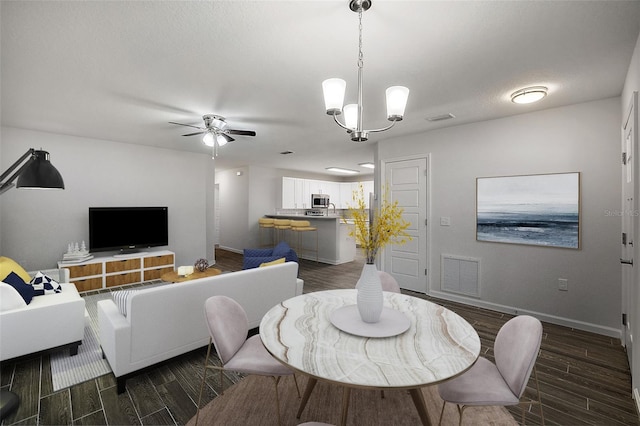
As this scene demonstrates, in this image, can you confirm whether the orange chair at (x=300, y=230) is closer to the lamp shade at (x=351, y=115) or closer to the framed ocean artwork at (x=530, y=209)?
the framed ocean artwork at (x=530, y=209)

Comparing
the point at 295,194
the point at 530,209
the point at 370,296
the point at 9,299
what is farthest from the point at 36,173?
the point at 295,194

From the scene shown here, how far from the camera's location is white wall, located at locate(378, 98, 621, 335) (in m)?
2.99

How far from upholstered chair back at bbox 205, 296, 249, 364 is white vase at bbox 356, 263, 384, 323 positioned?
82 cm

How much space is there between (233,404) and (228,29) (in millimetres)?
2544

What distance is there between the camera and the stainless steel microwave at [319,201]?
362 inches

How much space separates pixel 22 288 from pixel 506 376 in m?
3.74

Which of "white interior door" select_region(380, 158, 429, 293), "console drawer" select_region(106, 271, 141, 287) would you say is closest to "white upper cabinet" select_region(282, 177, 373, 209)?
"white interior door" select_region(380, 158, 429, 293)

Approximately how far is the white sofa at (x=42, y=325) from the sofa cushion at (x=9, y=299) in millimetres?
11

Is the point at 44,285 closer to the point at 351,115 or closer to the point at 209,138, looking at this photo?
the point at 209,138

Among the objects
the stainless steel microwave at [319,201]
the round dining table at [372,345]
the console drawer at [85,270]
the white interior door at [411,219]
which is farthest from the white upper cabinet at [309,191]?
the round dining table at [372,345]

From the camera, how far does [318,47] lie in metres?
2.08

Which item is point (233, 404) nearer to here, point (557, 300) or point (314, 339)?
point (314, 339)

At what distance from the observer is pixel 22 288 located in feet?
8.18

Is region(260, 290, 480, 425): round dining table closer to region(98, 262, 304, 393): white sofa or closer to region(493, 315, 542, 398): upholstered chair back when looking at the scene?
region(493, 315, 542, 398): upholstered chair back
